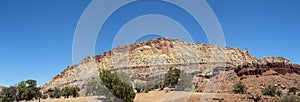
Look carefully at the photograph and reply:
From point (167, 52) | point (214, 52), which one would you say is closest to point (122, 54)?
point (167, 52)

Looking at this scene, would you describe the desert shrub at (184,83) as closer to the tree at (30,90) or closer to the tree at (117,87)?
the tree at (117,87)

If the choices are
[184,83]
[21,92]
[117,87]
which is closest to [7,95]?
[21,92]

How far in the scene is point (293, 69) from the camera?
436 feet

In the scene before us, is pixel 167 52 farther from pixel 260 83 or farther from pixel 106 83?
pixel 106 83

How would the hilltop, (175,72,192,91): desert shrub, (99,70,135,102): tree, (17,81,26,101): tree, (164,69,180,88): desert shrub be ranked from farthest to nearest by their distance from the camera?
1. the hilltop
2. (164,69,180,88): desert shrub
3. (175,72,192,91): desert shrub
4. (17,81,26,101): tree
5. (99,70,135,102): tree

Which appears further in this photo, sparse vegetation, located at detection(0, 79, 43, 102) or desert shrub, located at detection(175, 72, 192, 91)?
desert shrub, located at detection(175, 72, 192, 91)

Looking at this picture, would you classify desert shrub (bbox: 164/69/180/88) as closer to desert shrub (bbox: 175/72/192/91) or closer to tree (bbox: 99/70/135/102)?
desert shrub (bbox: 175/72/192/91)

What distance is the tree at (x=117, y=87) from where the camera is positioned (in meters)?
50.9

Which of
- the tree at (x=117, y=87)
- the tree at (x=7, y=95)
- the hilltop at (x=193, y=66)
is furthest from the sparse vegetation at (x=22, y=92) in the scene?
the hilltop at (x=193, y=66)

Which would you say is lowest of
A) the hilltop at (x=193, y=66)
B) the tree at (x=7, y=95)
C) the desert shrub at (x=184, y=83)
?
the tree at (x=7, y=95)

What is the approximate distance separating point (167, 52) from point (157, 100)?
14330 cm

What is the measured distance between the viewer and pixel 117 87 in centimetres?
5119

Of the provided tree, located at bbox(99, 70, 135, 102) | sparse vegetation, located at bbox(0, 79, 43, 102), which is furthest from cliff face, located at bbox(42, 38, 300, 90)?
tree, located at bbox(99, 70, 135, 102)

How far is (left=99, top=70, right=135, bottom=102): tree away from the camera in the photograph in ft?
167
